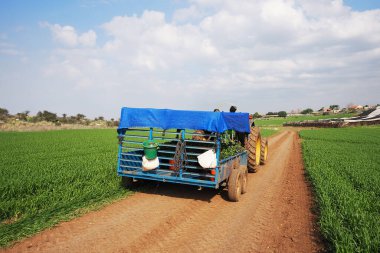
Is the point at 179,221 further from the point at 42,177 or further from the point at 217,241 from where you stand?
the point at 42,177

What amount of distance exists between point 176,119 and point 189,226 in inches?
104

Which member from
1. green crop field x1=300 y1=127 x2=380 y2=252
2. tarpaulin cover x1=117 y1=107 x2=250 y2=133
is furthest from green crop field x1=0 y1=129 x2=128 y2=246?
green crop field x1=300 y1=127 x2=380 y2=252

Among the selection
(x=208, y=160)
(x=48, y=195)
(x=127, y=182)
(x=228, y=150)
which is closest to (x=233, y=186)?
(x=208, y=160)

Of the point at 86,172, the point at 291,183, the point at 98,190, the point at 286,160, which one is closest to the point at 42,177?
the point at 86,172

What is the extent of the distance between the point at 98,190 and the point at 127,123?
1.95m

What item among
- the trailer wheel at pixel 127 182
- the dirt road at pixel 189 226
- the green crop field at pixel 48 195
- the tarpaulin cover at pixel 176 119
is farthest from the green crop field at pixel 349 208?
the green crop field at pixel 48 195

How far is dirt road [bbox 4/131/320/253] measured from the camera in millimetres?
4781

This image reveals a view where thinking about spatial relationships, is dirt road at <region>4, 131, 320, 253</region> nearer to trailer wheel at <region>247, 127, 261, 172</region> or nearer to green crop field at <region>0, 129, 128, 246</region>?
green crop field at <region>0, 129, 128, 246</region>

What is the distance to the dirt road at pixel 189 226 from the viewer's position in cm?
478

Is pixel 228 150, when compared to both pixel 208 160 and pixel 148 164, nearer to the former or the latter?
pixel 208 160

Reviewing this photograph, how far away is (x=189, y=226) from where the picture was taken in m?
5.64

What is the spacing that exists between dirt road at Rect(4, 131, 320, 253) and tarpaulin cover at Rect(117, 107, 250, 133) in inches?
75.4

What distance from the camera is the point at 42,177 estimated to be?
324 inches

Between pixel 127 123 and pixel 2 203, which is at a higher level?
pixel 127 123
